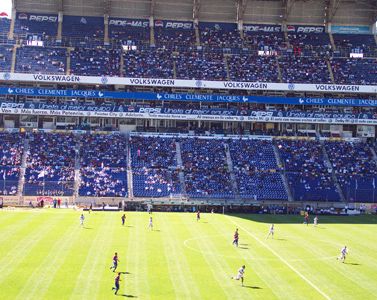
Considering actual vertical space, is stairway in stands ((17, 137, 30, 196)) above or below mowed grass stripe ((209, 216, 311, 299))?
above

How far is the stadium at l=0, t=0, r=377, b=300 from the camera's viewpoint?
6688cm

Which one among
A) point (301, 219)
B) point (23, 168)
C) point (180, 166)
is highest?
point (180, 166)

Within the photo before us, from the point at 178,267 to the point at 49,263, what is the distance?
7959mm

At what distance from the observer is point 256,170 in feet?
261

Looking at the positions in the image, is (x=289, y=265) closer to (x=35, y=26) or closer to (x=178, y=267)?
(x=178, y=267)

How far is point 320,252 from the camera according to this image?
4544cm

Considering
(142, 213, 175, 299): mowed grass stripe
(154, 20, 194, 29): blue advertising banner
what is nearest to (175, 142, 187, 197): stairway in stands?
(142, 213, 175, 299): mowed grass stripe

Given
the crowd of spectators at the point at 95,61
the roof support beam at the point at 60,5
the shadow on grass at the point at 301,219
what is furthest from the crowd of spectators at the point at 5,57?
the shadow on grass at the point at 301,219

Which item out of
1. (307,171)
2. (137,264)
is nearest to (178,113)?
(307,171)

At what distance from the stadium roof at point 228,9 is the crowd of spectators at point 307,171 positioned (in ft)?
73.8

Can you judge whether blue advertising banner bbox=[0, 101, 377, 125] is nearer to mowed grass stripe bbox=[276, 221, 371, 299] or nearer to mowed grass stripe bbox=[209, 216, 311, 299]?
mowed grass stripe bbox=[276, 221, 371, 299]

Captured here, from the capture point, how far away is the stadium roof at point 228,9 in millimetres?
93562

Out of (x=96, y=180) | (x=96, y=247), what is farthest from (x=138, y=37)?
(x=96, y=247)

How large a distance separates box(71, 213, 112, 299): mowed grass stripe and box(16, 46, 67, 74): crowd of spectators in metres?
35.8
